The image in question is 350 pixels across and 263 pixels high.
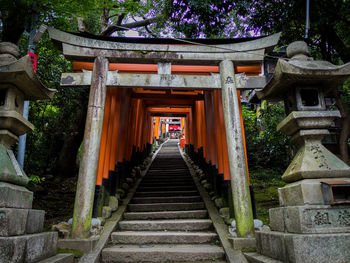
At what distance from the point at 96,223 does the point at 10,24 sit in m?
5.32

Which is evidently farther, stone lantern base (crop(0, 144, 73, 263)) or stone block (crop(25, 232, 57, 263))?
stone block (crop(25, 232, 57, 263))

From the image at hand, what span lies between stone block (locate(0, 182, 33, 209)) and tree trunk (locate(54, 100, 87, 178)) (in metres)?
5.43

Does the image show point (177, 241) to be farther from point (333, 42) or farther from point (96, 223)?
point (333, 42)

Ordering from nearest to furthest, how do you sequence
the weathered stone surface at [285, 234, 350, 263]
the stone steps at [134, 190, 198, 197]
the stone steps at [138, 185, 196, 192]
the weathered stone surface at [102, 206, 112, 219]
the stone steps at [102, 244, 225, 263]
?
the weathered stone surface at [285, 234, 350, 263] → the stone steps at [102, 244, 225, 263] → the weathered stone surface at [102, 206, 112, 219] → the stone steps at [134, 190, 198, 197] → the stone steps at [138, 185, 196, 192]

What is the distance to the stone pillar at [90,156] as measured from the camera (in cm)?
453

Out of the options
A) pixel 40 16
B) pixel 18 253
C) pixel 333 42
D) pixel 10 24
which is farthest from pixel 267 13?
pixel 18 253

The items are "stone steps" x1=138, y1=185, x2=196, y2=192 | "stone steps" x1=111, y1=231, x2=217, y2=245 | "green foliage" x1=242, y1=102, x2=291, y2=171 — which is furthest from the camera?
"green foliage" x1=242, y1=102, x2=291, y2=171

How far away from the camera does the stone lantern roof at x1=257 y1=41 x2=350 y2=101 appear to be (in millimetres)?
3590

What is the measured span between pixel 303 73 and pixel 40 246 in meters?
4.27

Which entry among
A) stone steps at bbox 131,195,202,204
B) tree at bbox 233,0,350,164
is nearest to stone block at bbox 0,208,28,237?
stone steps at bbox 131,195,202,204

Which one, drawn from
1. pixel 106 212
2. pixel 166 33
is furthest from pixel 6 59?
pixel 166 33

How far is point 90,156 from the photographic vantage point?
15.8 ft

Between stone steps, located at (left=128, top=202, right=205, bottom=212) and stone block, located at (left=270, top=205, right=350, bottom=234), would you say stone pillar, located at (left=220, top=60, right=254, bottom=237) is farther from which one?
stone steps, located at (left=128, top=202, right=205, bottom=212)

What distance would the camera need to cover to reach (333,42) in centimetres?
616
